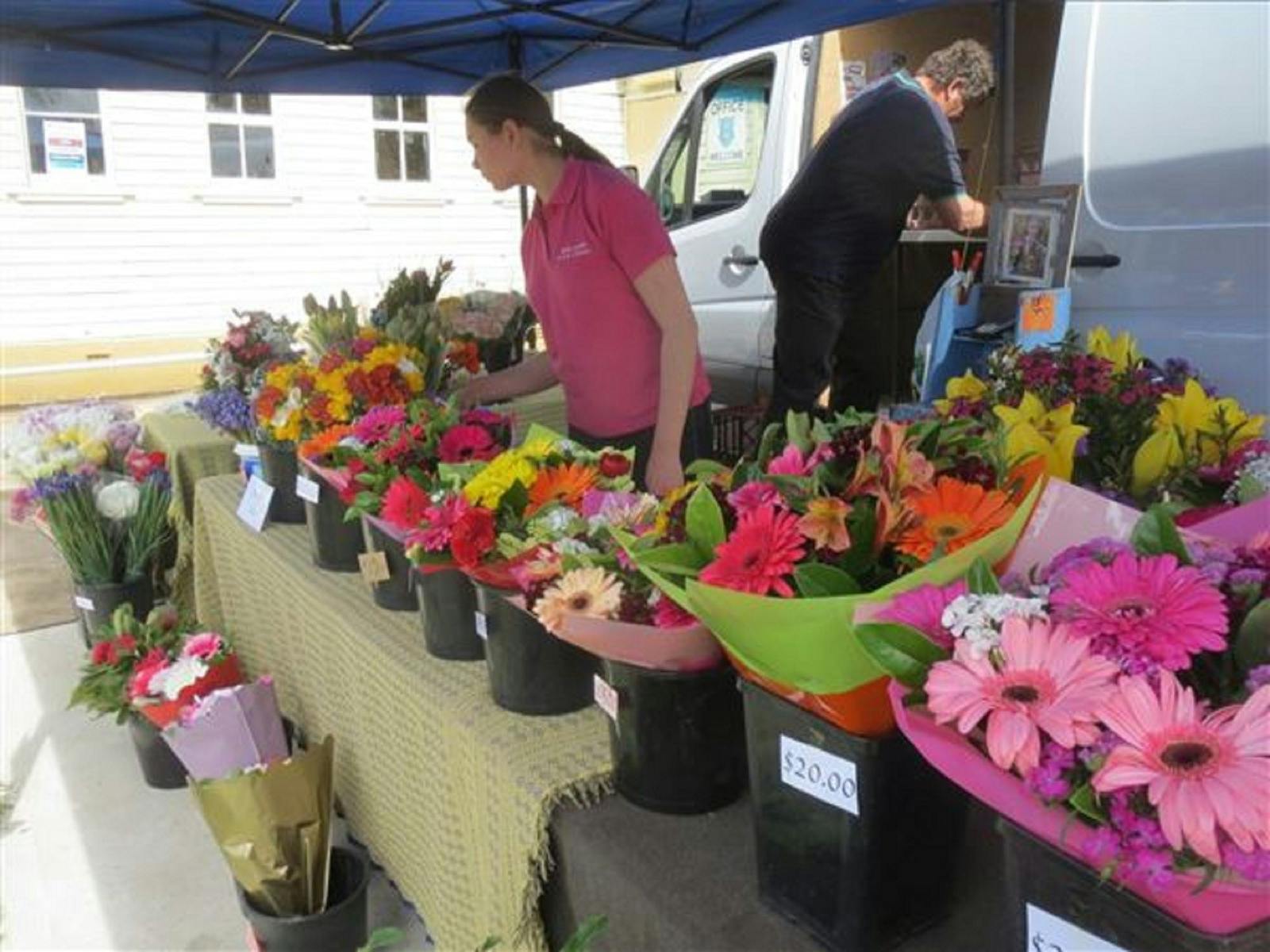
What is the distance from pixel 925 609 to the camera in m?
0.75

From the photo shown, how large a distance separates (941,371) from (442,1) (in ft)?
6.93

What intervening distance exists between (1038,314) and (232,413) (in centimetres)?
208

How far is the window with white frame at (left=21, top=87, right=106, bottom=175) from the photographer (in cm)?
882

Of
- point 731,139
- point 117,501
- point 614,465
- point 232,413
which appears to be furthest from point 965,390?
point 731,139

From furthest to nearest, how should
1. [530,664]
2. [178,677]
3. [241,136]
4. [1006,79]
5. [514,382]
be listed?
[241,136] < [1006,79] < [514,382] < [178,677] < [530,664]

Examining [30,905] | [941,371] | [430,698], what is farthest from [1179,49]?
[30,905]

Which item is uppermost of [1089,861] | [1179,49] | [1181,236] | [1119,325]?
[1179,49]

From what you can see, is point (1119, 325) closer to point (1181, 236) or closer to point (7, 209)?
point (1181, 236)

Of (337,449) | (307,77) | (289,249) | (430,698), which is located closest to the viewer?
(430,698)

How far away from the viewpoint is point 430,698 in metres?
1.44

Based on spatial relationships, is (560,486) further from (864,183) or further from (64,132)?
(64,132)

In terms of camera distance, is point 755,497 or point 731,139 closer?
point 755,497

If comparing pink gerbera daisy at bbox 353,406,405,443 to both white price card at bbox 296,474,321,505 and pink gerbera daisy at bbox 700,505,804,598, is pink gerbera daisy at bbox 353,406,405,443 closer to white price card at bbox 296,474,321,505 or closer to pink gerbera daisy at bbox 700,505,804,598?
white price card at bbox 296,474,321,505

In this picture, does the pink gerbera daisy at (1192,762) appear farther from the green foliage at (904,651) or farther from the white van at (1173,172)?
the white van at (1173,172)
